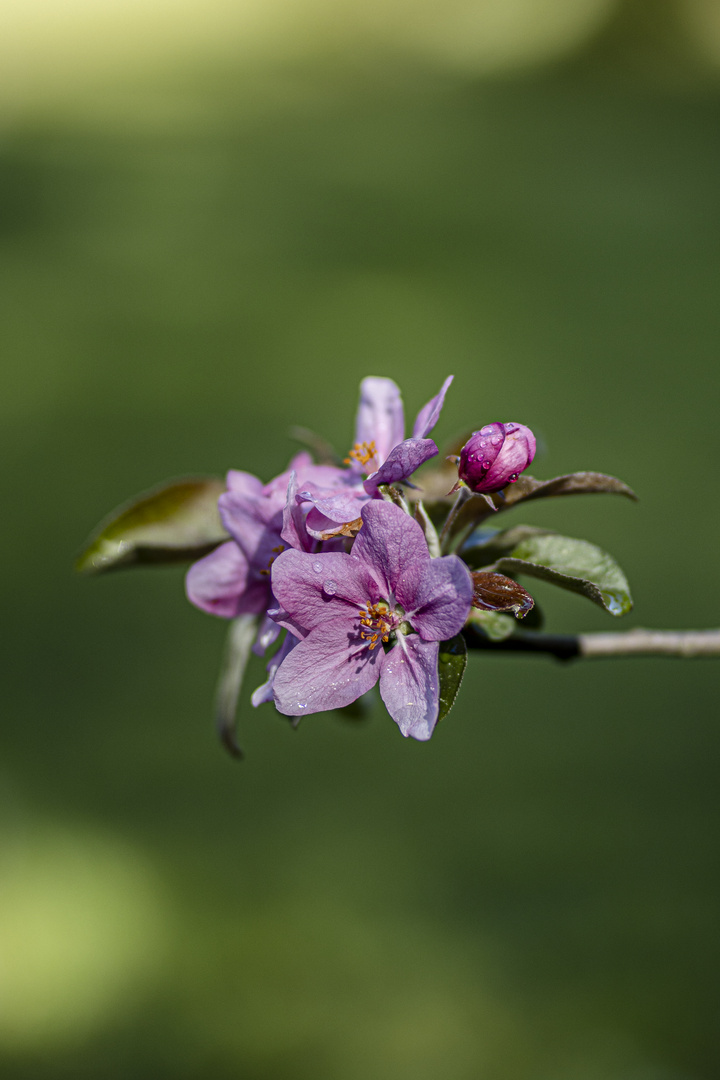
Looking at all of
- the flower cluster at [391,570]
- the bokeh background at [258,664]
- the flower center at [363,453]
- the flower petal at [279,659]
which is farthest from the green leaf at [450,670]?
the bokeh background at [258,664]

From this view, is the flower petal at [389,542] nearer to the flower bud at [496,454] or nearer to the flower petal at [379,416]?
the flower bud at [496,454]

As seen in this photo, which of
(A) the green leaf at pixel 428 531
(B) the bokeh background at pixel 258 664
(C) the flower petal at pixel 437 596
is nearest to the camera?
(C) the flower petal at pixel 437 596

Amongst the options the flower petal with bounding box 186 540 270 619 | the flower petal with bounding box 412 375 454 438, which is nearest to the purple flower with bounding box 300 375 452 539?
the flower petal with bounding box 412 375 454 438

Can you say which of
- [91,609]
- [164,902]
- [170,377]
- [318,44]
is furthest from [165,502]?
[318,44]

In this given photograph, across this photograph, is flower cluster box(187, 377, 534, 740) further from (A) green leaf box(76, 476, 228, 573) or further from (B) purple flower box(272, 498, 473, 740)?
(A) green leaf box(76, 476, 228, 573)

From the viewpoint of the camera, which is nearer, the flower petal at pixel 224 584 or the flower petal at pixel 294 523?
the flower petal at pixel 294 523

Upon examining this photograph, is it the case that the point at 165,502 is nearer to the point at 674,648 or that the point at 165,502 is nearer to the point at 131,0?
the point at 674,648

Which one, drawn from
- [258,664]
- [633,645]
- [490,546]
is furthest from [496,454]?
[258,664]
